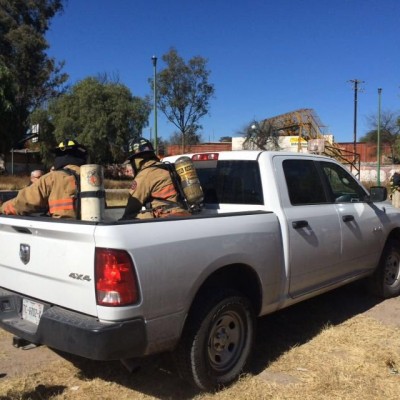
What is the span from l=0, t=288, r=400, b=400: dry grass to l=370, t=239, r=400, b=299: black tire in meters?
0.95

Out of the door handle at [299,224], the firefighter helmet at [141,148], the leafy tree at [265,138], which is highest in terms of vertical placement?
the leafy tree at [265,138]

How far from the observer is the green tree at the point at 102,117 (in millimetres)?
36000

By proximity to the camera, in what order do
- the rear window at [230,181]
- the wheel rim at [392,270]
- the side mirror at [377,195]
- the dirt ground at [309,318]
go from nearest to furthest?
the dirt ground at [309,318] < the rear window at [230,181] < the side mirror at [377,195] < the wheel rim at [392,270]

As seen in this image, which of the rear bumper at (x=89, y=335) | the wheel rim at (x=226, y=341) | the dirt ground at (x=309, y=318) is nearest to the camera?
the rear bumper at (x=89, y=335)

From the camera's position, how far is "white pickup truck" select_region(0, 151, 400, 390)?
2932mm

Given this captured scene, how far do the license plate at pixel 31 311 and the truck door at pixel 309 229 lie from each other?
2.00m

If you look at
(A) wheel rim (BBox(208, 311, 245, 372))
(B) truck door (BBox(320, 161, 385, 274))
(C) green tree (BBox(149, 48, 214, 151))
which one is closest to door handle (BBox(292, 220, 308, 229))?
(B) truck door (BBox(320, 161, 385, 274))

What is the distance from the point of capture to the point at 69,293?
10.1ft

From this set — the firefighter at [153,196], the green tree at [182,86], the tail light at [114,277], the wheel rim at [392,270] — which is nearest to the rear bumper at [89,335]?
the tail light at [114,277]

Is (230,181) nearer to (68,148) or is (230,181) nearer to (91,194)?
(91,194)

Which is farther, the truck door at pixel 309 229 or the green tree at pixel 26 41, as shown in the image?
the green tree at pixel 26 41

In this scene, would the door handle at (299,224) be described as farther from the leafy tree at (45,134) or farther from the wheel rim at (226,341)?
the leafy tree at (45,134)

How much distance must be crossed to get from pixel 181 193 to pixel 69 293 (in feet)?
5.10

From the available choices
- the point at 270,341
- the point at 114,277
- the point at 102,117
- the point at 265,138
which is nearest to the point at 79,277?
the point at 114,277
